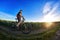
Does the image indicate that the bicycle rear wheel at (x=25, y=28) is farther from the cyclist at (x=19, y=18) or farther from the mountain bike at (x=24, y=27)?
the cyclist at (x=19, y=18)

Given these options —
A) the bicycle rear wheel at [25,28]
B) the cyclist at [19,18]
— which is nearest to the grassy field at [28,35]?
the bicycle rear wheel at [25,28]

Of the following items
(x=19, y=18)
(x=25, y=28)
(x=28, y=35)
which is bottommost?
(x=28, y=35)

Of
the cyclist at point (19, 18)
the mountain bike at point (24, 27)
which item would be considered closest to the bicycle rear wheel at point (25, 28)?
the mountain bike at point (24, 27)

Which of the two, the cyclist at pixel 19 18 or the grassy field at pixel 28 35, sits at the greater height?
the cyclist at pixel 19 18

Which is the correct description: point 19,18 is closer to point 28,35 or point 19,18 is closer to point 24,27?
point 24,27

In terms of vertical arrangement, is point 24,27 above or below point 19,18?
below

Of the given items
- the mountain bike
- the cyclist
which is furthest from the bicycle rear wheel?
the cyclist

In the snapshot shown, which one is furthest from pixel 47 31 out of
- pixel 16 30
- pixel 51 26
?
pixel 16 30

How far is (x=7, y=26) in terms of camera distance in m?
7.20

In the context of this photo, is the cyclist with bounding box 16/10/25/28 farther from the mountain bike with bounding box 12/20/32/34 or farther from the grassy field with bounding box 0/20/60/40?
the grassy field with bounding box 0/20/60/40

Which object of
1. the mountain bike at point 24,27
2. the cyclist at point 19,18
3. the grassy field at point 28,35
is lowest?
the grassy field at point 28,35

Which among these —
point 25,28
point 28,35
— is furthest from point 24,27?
point 28,35

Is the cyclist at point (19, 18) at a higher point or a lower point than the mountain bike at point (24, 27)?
higher

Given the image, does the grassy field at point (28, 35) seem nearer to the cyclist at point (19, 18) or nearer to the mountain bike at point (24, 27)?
the mountain bike at point (24, 27)
